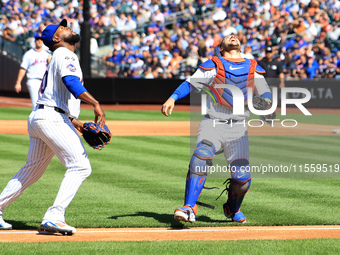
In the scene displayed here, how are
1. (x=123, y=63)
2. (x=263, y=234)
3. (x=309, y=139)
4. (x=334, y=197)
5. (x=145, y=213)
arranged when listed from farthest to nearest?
(x=123, y=63) → (x=309, y=139) → (x=334, y=197) → (x=145, y=213) → (x=263, y=234)

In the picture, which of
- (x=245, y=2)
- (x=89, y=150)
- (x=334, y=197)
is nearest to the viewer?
(x=334, y=197)

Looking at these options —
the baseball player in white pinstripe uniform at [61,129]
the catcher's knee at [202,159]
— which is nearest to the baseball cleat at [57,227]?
the baseball player in white pinstripe uniform at [61,129]

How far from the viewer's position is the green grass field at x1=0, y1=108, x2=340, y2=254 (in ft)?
17.6

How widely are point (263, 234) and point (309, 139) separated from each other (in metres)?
9.41

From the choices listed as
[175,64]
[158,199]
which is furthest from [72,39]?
[175,64]

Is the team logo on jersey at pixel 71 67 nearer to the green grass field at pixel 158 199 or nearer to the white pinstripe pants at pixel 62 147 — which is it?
the white pinstripe pants at pixel 62 147

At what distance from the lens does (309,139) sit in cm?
1508

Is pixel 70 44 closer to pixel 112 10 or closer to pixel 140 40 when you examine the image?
pixel 140 40

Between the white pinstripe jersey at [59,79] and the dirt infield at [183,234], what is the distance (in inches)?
44.0

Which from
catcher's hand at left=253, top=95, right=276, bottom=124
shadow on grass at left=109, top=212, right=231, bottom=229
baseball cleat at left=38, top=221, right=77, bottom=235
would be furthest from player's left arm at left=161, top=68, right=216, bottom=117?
baseball cleat at left=38, top=221, right=77, bottom=235

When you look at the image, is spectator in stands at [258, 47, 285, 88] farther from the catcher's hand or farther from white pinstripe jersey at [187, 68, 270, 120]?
white pinstripe jersey at [187, 68, 270, 120]

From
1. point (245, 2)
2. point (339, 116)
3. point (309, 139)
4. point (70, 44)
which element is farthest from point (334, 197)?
point (245, 2)

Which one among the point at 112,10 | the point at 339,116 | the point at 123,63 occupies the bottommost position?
the point at 339,116

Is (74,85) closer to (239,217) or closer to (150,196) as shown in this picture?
(239,217)
